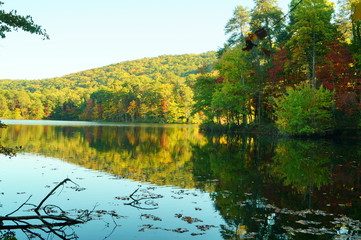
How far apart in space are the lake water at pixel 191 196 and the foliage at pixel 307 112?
1349 centimetres

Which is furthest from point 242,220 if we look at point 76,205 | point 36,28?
point 36,28

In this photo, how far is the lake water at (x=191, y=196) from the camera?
7027 mm

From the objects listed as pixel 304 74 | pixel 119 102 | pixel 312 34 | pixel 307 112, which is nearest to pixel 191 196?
pixel 307 112

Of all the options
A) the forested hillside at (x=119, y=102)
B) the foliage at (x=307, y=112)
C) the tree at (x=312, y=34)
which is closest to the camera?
the foliage at (x=307, y=112)

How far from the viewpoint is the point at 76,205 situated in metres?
8.99

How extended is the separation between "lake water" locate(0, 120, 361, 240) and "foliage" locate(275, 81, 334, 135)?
1349 cm

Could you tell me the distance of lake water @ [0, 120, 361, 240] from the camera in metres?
7.03

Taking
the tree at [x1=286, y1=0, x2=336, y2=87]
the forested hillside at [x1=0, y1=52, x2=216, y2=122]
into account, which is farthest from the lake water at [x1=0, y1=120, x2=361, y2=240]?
the forested hillside at [x1=0, y1=52, x2=216, y2=122]

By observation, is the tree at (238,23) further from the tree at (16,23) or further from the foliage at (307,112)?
the tree at (16,23)

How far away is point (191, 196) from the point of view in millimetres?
10211

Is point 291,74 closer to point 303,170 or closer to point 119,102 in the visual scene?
point 303,170

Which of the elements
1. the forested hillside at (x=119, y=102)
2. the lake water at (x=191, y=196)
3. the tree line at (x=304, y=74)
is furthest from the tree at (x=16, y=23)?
the forested hillside at (x=119, y=102)

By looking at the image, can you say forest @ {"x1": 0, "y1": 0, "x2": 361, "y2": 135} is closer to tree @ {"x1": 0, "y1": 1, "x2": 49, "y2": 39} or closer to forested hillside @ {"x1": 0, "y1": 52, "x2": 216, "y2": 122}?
tree @ {"x1": 0, "y1": 1, "x2": 49, "y2": 39}

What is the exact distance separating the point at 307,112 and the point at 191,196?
2437cm
